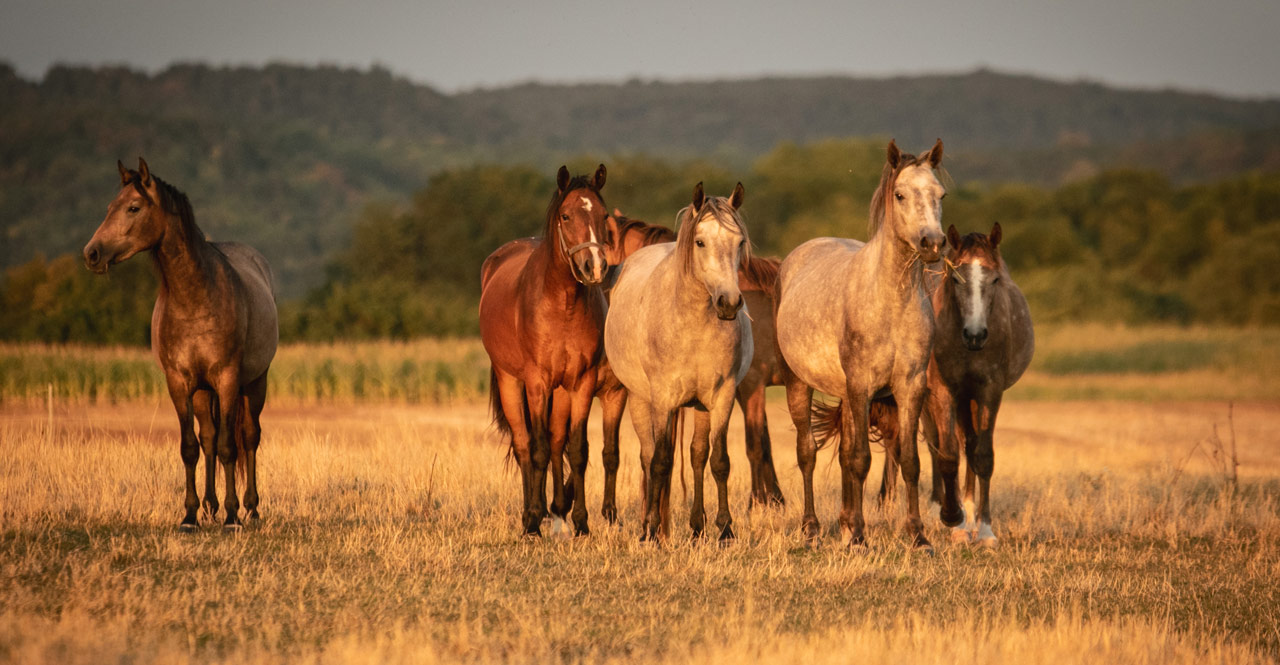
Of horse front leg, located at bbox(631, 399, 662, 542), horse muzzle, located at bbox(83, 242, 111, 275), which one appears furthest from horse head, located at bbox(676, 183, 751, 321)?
horse muzzle, located at bbox(83, 242, 111, 275)

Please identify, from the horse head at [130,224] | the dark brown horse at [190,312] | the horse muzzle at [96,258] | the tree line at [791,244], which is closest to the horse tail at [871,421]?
the dark brown horse at [190,312]

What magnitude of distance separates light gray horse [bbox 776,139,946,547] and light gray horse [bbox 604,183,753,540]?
2.06 feet

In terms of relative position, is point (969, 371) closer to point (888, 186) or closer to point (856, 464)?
point (856, 464)

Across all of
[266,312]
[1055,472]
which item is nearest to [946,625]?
[266,312]

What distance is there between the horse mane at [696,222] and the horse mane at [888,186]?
952mm

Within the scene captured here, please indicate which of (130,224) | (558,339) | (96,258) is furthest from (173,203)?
(558,339)

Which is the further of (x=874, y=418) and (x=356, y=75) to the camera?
(x=356, y=75)

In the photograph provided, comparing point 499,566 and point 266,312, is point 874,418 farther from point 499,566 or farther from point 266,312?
point 266,312

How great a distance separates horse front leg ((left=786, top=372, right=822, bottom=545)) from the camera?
9.05 metres

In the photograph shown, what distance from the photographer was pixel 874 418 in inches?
403

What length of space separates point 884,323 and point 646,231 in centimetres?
348

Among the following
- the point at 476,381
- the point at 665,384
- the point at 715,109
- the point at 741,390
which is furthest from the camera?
the point at 715,109

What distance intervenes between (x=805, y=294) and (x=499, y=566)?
315cm

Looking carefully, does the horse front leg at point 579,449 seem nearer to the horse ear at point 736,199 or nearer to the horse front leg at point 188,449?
the horse ear at point 736,199
